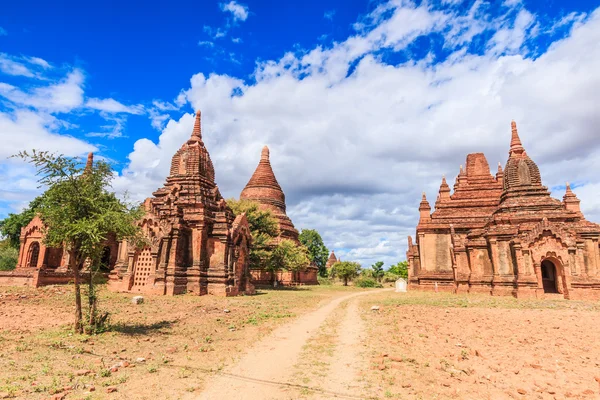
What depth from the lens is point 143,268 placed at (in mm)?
23156

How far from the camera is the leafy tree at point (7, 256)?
37.0 metres

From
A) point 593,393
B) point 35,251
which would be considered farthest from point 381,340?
point 35,251

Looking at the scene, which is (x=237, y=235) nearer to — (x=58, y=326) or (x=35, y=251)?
(x=58, y=326)

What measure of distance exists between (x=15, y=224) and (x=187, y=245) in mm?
31585

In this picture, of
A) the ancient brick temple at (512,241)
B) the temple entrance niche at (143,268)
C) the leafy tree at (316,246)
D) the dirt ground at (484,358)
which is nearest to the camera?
the dirt ground at (484,358)

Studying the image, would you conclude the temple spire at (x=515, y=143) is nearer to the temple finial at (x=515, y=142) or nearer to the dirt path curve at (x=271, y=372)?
the temple finial at (x=515, y=142)

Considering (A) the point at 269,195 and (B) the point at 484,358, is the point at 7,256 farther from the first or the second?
(B) the point at 484,358

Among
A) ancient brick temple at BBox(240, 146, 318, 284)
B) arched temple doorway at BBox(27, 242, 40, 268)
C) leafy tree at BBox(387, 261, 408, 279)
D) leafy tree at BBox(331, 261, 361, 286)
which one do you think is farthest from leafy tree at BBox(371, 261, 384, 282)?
arched temple doorway at BBox(27, 242, 40, 268)

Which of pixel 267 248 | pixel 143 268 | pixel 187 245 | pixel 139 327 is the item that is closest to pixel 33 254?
pixel 143 268

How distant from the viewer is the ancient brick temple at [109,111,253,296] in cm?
2269

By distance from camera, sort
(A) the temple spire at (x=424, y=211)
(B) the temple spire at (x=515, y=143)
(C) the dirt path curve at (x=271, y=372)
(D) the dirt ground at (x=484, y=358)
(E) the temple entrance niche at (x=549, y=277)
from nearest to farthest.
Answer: (C) the dirt path curve at (x=271, y=372) → (D) the dirt ground at (x=484, y=358) → (E) the temple entrance niche at (x=549, y=277) → (B) the temple spire at (x=515, y=143) → (A) the temple spire at (x=424, y=211)

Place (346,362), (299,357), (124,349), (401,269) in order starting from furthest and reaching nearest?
(401,269) → (124,349) → (299,357) → (346,362)

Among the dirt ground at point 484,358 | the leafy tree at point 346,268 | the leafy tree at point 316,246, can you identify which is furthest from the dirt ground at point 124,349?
the leafy tree at point 316,246

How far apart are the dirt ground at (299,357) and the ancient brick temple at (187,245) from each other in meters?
8.64
